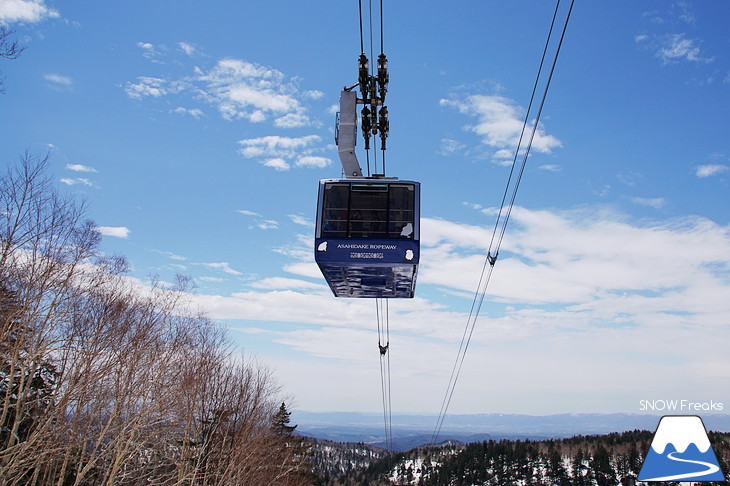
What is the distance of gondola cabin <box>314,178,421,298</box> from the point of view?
13.7 metres

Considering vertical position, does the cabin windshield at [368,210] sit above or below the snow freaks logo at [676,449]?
above

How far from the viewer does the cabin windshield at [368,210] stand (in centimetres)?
1404

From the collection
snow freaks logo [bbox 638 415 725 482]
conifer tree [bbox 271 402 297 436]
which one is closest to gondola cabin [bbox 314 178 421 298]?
snow freaks logo [bbox 638 415 725 482]

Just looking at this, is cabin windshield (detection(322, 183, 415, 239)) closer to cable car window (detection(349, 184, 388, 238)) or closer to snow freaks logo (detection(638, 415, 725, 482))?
cable car window (detection(349, 184, 388, 238))

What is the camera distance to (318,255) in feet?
45.7

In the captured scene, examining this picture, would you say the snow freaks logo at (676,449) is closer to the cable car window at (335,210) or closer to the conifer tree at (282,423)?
the cable car window at (335,210)

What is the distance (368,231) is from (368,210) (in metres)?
0.64

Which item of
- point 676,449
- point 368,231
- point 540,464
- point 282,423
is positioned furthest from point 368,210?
point 540,464

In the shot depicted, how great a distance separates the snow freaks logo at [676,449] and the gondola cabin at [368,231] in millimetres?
10068

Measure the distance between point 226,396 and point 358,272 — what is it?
21.4 metres

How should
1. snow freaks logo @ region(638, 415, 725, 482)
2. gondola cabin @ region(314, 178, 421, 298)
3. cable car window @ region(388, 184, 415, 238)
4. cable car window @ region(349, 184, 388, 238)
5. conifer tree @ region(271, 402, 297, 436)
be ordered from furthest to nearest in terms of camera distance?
conifer tree @ region(271, 402, 297, 436), cable car window @ region(349, 184, 388, 238), cable car window @ region(388, 184, 415, 238), gondola cabin @ region(314, 178, 421, 298), snow freaks logo @ region(638, 415, 725, 482)

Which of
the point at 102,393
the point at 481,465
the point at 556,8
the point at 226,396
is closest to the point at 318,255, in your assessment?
the point at 556,8

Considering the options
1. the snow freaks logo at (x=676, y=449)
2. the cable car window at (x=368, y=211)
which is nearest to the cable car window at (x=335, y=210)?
the cable car window at (x=368, y=211)

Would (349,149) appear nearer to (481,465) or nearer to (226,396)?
(226,396)
